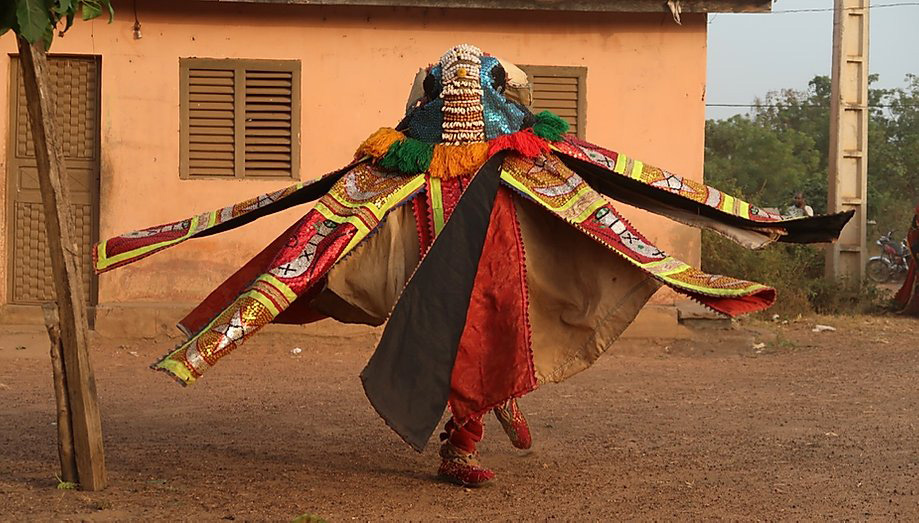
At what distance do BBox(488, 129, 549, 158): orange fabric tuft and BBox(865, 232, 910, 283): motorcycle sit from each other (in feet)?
56.9

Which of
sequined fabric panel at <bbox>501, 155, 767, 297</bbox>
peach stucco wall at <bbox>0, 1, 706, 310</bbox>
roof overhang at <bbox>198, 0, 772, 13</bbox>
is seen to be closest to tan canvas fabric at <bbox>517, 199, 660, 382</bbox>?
sequined fabric panel at <bbox>501, 155, 767, 297</bbox>

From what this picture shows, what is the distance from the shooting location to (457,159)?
5684 mm

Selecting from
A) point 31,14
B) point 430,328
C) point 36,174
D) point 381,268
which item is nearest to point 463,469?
point 430,328

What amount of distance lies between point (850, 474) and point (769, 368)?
474 centimetres

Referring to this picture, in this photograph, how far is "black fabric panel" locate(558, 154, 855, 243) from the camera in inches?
224

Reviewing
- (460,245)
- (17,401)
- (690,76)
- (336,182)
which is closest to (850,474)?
(460,245)

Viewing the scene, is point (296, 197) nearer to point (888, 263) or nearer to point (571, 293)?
point (571, 293)

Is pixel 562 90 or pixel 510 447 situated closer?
pixel 510 447

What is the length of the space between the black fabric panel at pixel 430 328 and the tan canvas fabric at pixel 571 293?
0.32 meters

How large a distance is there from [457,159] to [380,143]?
0.42 meters

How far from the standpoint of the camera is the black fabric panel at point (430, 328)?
5047 millimetres

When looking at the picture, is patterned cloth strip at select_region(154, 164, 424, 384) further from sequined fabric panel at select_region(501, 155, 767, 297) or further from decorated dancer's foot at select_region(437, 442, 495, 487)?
decorated dancer's foot at select_region(437, 442, 495, 487)

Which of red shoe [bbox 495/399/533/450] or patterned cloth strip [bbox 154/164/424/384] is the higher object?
patterned cloth strip [bbox 154/164/424/384]

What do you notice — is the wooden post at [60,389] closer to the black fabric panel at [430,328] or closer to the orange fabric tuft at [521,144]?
the black fabric panel at [430,328]
